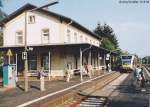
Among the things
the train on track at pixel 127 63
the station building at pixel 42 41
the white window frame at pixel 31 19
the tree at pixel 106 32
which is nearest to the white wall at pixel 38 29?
the station building at pixel 42 41

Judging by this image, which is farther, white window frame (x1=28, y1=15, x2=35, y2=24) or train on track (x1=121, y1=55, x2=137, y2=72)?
train on track (x1=121, y1=55, x2=137, y2=72)

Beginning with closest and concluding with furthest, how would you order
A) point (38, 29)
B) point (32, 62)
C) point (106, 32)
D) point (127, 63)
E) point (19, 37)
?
point (32, 62), point (38, 29), point (19, 37), point (127, 63), point (106, 32)

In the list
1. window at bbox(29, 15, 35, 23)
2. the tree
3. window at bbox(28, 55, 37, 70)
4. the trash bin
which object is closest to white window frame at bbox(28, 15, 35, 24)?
window at bbox(29, 15, 35, 23)

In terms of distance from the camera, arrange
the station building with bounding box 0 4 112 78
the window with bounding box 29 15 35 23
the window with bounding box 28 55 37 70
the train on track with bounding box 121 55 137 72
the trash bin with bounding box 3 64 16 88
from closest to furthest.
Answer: the trash bin with bounding box 3 64 16 88
the station building with bounding box 0 4 112 78
the window with bounding box 28 55 37 70
the window with bounding box 29 15 35 23
the train on track with bounding box 121 55 137 72

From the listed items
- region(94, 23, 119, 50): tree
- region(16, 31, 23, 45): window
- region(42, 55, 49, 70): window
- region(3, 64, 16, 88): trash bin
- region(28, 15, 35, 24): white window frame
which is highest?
region(94, 23, 119, 50): tree

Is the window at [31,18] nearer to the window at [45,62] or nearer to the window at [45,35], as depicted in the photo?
the window at [45,35]

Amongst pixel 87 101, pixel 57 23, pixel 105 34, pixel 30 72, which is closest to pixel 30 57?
pixel 30 72

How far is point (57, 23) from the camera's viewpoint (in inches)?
1537

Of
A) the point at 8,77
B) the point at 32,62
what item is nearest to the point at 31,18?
the point at 32,62

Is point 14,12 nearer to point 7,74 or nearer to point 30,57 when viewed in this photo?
point 30,57

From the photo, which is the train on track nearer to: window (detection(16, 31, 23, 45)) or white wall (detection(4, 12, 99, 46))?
white wall (detection(4, 12, 99, 46))

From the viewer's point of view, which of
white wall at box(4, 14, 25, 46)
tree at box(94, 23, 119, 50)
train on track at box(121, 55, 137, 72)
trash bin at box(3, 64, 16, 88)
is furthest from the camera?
tree at box(94, 23, 119, 50)

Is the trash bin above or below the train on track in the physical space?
below

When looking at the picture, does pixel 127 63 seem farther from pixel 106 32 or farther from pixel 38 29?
pixel 106 32
